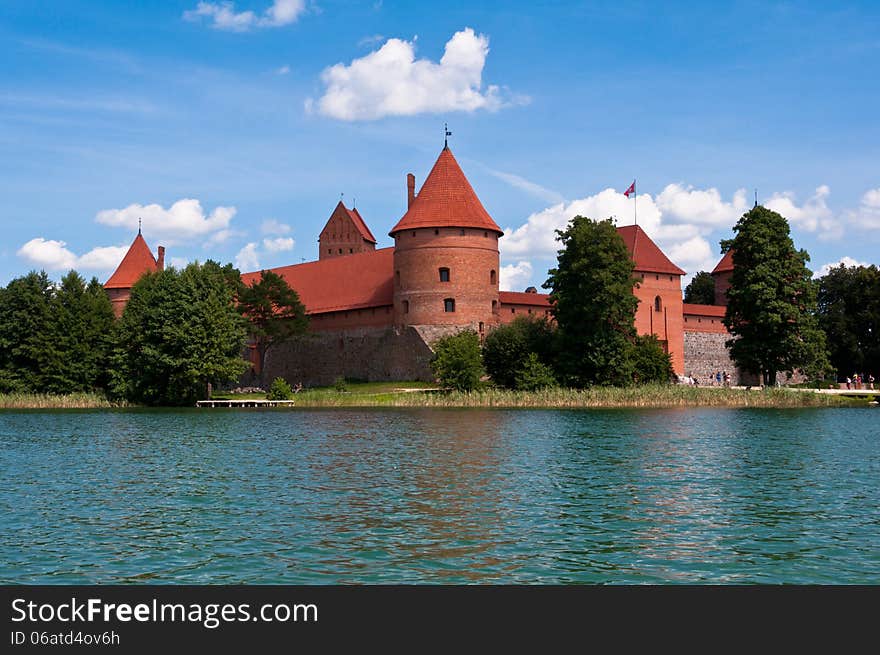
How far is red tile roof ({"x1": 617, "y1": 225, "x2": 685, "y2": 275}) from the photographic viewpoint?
56.1 m

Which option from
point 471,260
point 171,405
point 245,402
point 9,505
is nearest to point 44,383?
point 171,405

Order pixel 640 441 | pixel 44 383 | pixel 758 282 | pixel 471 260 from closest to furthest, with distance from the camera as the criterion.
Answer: pixel 640 441
pixel 758 282
pixel 44 383
pixel 471 260

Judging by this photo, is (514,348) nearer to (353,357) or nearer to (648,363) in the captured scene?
(648,363)

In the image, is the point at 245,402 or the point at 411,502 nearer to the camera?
the point at 411,502

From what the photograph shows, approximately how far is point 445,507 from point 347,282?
158ft

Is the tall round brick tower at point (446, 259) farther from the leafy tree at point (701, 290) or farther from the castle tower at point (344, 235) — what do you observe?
the leafy tree at point (701, 290)

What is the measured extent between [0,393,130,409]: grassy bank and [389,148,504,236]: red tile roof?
1707cm

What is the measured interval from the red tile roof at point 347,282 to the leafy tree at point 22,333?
1688 centimetres

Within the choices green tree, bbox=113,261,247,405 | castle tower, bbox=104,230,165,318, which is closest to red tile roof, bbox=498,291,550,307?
green tree, bbox=113,261,247,405

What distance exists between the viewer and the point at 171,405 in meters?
43.6

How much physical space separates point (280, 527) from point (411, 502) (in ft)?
7.68

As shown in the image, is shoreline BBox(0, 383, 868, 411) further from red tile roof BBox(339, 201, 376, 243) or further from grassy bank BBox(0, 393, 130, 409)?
red tile roof BBox(339, 201, 376, 243)
